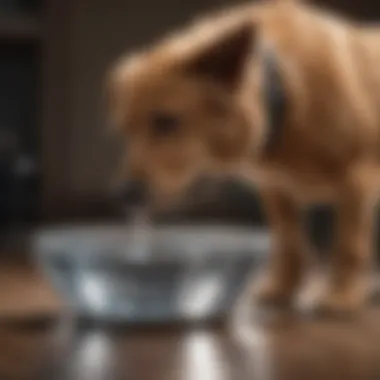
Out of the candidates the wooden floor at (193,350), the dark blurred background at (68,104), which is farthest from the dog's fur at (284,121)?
the dark blurred background at (68,104)

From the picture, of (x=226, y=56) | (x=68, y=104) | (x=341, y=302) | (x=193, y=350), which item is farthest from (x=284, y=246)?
(x=68, y=104)

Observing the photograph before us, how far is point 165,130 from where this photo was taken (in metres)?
1.14

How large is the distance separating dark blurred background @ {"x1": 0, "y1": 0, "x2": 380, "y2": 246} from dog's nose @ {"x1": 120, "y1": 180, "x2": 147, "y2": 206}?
0.91 meters

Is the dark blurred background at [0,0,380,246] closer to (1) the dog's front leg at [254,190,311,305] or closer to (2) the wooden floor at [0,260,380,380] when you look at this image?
(1) the dog's front leg at [254,190,311,305]

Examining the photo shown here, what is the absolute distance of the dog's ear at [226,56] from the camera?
104 centimetres

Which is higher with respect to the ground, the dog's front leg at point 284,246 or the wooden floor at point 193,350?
the dog's front leg at point 284,246

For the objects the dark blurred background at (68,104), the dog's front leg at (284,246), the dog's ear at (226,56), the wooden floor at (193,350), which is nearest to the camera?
the wooden floor at (193,350)

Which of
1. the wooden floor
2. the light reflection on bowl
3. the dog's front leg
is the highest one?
the dog's front leg

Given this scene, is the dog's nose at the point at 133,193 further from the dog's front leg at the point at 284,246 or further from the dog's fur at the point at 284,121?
the dog's front leg at the point at 284,246

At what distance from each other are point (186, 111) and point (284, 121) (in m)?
0.10

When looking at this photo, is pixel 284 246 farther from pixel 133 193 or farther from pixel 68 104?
pixel 68 104

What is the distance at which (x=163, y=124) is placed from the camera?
1140mm

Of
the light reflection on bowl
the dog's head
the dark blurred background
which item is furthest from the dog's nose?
the dark blurred background

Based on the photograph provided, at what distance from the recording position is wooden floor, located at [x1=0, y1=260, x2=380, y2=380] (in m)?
0.75
